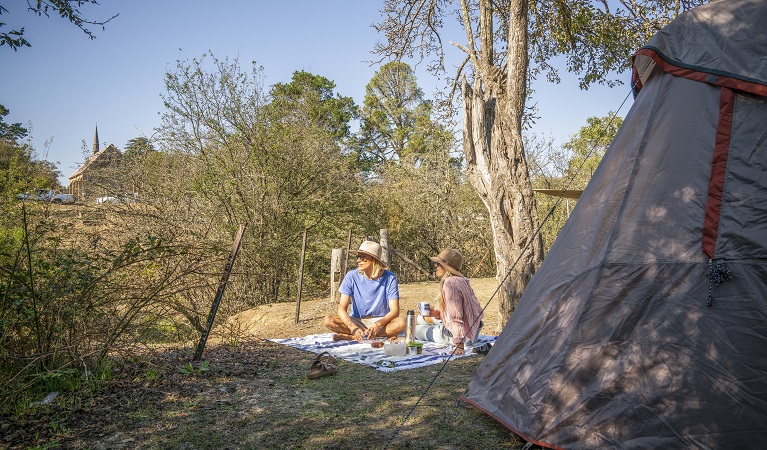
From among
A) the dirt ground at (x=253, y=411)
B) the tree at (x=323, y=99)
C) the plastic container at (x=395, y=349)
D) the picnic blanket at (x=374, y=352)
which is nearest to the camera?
the dirt ground at (x=253, y=411)

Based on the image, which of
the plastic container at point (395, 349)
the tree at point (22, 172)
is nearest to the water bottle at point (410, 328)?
the plastic container at point (395, 349)

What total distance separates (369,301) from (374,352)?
2.96 ft

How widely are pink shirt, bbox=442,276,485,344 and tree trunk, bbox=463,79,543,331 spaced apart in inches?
58.0

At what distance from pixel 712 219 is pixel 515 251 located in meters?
4.66

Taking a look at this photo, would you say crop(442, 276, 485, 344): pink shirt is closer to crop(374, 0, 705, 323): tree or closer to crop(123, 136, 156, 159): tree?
crop(374, 0, 705, 323): tree

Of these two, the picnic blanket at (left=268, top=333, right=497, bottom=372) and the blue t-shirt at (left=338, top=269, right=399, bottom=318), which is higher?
the blue t-shirt at (left=338, top=269, right=399, bottom=318)

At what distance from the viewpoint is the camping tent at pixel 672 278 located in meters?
3.09

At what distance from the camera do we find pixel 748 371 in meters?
3.04

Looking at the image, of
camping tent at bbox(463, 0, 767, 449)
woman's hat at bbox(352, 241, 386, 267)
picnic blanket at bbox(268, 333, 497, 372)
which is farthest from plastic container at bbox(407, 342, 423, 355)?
camping tent at bbox(463, 0, 767, 449)

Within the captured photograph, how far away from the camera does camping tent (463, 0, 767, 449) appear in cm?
309

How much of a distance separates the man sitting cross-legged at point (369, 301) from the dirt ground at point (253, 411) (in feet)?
3.99

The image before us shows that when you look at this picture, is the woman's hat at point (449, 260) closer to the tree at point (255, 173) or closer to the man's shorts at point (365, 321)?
the man's shorts at point (365, 321)

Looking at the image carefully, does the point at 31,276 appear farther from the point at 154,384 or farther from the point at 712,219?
the point at 712,219

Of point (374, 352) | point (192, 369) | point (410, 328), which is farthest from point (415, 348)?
point (192, 369)
